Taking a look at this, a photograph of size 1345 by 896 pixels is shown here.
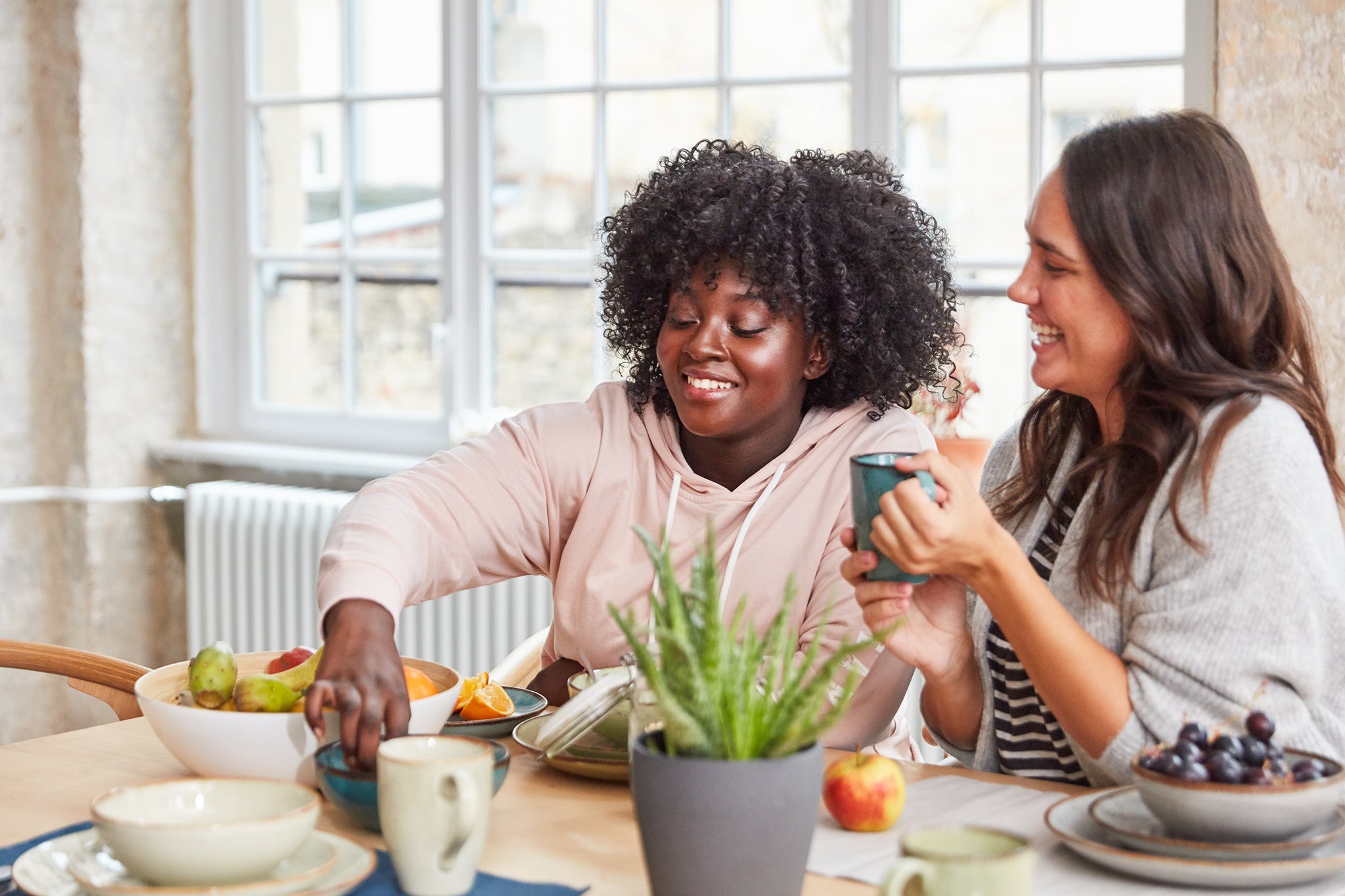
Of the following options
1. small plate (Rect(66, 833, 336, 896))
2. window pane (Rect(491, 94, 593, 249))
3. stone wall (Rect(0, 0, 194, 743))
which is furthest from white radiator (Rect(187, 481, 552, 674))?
small plate (Rect(66, 833, 336, 896))

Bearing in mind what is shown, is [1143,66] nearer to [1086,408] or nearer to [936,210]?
[936,210]

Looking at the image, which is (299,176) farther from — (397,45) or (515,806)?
(515,806)

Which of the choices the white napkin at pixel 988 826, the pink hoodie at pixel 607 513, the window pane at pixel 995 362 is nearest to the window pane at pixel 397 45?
the window pane at pixel 995 362

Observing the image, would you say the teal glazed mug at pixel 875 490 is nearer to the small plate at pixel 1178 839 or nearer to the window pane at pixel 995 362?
the small plate at pixel 1178 839

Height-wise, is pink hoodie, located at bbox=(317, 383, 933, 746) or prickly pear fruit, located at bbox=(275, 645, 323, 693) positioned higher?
pink hoodie, located at bbox=(317, 383, 933, 746)

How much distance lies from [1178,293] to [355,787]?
0.96 m

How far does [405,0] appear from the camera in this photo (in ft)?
12.4

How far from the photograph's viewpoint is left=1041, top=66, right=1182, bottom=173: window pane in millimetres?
2900

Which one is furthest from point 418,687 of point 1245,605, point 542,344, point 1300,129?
point 542,344

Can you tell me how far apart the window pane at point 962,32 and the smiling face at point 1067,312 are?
154 centimetres

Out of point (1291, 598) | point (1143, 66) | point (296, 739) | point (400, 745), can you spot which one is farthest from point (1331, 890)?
point (1143, 66)

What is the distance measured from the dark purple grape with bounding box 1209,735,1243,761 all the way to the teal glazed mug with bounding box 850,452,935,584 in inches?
12.5

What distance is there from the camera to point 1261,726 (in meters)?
1.17

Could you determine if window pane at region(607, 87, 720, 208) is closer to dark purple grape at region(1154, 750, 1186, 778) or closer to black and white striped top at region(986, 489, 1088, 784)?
black and white striped top at region(986, 489, 1088, 784)
